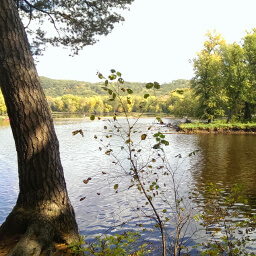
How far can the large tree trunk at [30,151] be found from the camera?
304cm

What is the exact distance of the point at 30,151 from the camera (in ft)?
10.3

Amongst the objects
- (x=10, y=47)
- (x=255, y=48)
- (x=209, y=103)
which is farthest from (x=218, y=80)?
(x=10, y=47)

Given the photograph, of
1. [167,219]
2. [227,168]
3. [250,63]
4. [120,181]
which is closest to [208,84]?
[250,63]

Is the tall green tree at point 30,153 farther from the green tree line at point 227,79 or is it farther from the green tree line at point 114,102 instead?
the green tree line at point 227,79

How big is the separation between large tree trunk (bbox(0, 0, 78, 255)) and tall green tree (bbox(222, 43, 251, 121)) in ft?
101

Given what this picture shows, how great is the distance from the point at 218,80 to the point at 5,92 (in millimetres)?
31054

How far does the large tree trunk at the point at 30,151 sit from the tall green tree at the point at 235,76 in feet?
101

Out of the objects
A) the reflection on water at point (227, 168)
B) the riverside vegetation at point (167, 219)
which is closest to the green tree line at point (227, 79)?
the reflection on water at point (227, 168)

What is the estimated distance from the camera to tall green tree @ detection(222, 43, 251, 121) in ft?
101

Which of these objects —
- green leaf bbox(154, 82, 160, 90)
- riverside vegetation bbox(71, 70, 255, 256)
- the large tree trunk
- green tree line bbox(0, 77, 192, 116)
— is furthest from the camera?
the large tree trunk

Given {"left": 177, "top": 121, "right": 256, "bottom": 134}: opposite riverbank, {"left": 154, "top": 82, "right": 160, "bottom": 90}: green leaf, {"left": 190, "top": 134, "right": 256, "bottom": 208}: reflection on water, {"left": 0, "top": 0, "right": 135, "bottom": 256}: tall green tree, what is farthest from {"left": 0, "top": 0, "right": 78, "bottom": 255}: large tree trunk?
{"left": 177, "top": 121, "right": 256, "bottom": 134}: opposite riverbank

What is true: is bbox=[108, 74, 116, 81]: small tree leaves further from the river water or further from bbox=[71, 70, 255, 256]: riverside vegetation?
the river water

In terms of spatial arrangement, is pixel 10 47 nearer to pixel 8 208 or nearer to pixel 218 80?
pixel 8 208

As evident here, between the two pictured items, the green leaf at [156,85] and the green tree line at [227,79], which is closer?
the green leaf at [156,85]
